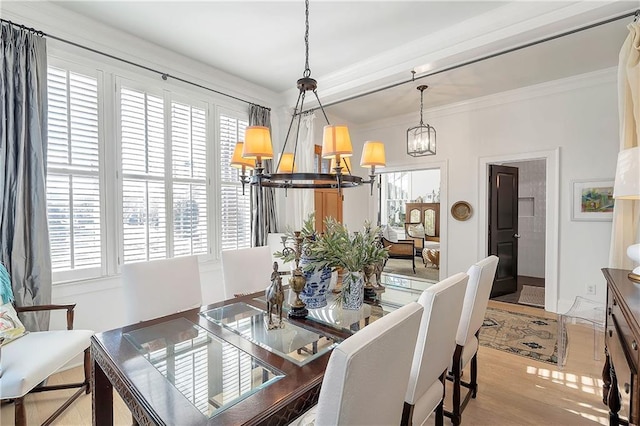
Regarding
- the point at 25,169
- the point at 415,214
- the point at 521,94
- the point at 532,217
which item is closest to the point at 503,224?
the point at 521,94

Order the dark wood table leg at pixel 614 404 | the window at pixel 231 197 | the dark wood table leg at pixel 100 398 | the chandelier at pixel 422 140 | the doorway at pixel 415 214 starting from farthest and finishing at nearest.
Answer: the doorway at pixel 415 214 → the chandelier at pixel 422 140 → the window at pixel 231 197 → the dark wood table leg at pixel 614 404 → the dark wood table leg at pixel 100 398

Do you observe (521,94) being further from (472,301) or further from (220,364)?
(220,364)

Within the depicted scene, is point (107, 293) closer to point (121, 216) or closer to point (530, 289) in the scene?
point (121, 216)

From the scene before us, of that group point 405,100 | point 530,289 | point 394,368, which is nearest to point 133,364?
point 394,368

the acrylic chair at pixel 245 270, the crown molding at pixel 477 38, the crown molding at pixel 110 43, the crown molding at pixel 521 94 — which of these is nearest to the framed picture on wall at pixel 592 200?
the crown molding at pixel 521 94

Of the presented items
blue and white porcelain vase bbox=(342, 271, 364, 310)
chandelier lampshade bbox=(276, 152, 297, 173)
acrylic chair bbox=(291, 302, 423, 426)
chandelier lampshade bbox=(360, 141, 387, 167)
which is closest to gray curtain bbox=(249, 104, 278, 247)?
chandelier lampshade bbox=(276, 152, 297, 173)

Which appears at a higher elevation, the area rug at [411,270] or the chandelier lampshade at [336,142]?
the chandelier lampshade at [336,142]

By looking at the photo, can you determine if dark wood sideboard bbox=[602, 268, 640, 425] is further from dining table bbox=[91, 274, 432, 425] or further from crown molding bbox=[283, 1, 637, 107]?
crown molding bbox=[283, 1, 637, 107]

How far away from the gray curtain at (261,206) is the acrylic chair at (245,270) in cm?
111

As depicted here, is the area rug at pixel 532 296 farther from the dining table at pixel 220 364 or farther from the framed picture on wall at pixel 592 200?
the dining table at pixel 220 364

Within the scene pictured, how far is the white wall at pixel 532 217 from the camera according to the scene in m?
6.12

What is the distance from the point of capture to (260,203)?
3977mm

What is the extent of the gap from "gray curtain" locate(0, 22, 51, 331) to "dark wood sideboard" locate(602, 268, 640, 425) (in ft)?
11.7

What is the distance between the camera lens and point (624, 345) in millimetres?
1397
